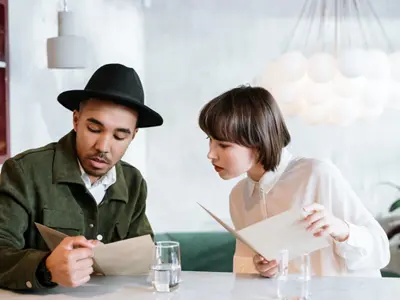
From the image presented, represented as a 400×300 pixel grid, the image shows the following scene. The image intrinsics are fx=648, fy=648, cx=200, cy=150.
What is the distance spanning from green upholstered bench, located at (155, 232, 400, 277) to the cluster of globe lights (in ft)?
2.60

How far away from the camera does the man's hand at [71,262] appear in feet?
4.85

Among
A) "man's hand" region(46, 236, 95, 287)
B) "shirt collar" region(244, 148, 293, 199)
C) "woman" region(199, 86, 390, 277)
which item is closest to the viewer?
"man's hand" region(46, 236, 95, 287)

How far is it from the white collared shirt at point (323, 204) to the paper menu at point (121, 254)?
50 cm

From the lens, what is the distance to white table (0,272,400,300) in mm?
1500

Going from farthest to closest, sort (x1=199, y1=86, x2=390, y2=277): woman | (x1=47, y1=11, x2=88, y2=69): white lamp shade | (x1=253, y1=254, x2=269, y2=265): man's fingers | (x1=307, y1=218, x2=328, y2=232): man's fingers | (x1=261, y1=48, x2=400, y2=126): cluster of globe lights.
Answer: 1. (x1=261, y1=48, x2=400, y2=126): cluster of globe lights
2. (x1=47, y1=11, x2=88, y2=69): white lamp shade
3. (x1=199, y1=86, x2=390, y2=277): woman
4. (x1=253, y1=254, x2=269, y2=265): man's fingers
5. (x1=307, y1=218, x2=328, y2=232): man's fingers

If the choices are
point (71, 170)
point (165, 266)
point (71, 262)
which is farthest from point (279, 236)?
point (71, 170)

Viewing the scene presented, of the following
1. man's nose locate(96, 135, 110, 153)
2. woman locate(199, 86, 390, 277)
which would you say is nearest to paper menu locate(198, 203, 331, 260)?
woman locate(199, 86, 390, 277)

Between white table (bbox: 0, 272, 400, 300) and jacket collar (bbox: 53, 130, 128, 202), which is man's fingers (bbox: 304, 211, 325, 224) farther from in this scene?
jacket collar (bbox: 53, 130, 128, 202)

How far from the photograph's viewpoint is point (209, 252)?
360cm

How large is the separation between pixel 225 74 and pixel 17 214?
2086 millimetres

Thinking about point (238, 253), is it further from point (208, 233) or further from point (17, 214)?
point (208, 233)

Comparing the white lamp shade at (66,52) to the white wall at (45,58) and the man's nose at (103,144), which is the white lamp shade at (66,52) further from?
the man's nose at (103,144)

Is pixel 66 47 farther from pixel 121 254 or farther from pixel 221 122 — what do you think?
pixel 121 254

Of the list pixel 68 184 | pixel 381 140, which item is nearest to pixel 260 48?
pixel 381 140
